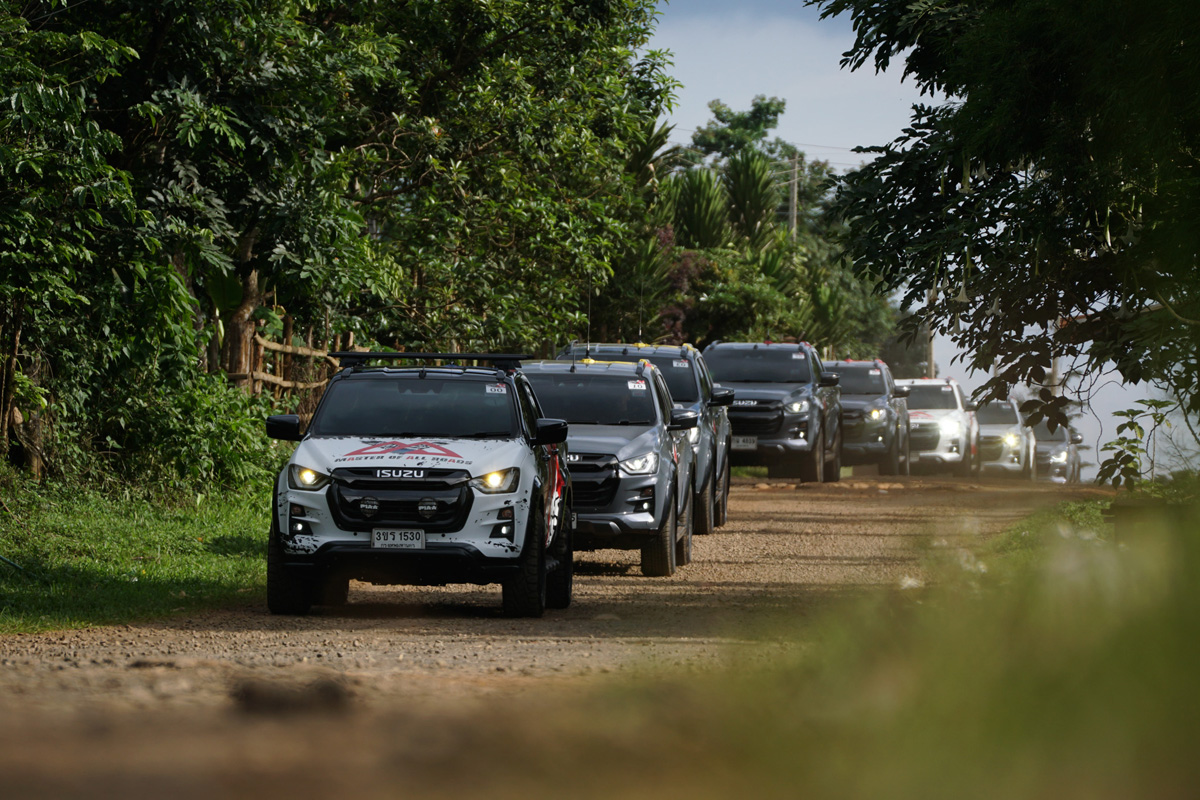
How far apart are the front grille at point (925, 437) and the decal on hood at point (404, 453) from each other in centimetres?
2247

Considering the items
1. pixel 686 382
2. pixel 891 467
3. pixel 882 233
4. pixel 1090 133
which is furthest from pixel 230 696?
pixel 891 467

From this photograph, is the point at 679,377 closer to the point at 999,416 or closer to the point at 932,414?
the point at 932,414

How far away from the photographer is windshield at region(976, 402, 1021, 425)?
1346 inches

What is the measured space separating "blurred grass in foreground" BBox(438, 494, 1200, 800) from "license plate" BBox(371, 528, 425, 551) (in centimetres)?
374

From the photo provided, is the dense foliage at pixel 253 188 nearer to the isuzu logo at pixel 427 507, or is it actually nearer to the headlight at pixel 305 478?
the headlight at pixel 305 478

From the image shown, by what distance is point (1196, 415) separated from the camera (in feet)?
32.3

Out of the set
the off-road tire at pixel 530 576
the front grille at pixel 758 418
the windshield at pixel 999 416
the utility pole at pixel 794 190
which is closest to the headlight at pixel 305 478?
the off-road tire at pixel 530 576

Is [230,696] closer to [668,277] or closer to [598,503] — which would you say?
[598,503]

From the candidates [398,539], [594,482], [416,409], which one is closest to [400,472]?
[398,539]

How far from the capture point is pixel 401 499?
10445 millimetres

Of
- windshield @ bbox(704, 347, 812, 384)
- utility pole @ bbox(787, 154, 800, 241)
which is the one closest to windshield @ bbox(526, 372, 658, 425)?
windshield @ bbox(704, 347, 812, 384)

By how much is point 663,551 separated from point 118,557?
4.84 metres

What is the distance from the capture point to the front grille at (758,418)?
2341cm

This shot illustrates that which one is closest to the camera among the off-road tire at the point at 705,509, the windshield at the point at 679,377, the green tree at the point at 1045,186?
the green tree at the point at 1045,186
